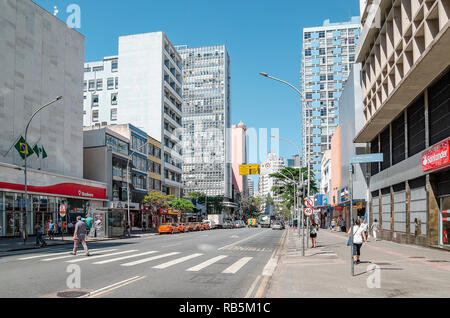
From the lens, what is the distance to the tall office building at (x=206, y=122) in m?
144

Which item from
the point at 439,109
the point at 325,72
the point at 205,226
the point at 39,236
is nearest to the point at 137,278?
the point at 39,236

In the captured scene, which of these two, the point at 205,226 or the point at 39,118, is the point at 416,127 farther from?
the point at 205,226

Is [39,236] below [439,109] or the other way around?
below

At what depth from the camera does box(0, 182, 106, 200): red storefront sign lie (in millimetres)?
34656

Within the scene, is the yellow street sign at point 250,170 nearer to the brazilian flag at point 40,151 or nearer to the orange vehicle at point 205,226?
the brazilian flag at point 40,151

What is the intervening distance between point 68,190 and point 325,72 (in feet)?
318

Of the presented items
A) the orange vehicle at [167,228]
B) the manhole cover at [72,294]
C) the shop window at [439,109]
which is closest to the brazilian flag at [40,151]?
the orange vehicle at [167,228]

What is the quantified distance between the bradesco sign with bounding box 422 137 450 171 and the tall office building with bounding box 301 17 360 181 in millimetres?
99162

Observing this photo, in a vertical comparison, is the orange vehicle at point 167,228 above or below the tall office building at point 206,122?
below

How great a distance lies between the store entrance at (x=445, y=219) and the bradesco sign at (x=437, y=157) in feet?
6.38

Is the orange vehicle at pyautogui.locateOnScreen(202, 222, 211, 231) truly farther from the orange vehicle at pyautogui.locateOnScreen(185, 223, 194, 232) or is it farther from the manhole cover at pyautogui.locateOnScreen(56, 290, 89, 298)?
the manhole cover at pyautogui.locateOnScreen(56, 290, 89, 298)

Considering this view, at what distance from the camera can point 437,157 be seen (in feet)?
69.6

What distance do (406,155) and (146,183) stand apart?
42.7 m
